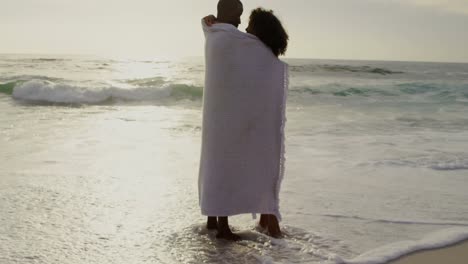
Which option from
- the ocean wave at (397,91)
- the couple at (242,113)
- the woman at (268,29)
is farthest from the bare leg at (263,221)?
the ocean wave at (397,91)

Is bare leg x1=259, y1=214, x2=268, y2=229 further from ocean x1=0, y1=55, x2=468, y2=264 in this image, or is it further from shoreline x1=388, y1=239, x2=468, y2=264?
shoreline x1=388, y1=239, x2=468, y2=264

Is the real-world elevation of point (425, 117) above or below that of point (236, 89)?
below

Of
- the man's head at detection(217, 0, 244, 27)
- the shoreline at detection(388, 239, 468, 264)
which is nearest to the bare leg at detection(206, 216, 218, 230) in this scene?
the shoreline at detection(388, 239, 468, 264)

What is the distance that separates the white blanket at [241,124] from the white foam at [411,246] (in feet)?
1.96

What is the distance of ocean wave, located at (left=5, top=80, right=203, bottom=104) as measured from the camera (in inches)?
618

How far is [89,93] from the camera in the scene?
16594 mm

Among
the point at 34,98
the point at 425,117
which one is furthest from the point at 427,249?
the point at 34,98

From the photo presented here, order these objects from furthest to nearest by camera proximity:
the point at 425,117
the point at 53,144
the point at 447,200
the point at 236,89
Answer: the point at 425,117, the point at 53,144, the point at 447,200, the point at 236,89

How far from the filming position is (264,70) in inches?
132

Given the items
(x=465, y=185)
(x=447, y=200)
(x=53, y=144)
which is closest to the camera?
(x=447, y=200)

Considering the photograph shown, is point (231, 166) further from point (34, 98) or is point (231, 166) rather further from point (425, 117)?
point (34, 98)

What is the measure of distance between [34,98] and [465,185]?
12839 mm

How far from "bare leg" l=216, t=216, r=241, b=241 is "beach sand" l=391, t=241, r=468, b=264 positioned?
0.96 meters

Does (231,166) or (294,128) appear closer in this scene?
(231,166)
